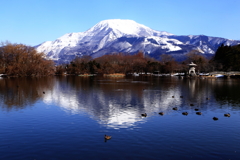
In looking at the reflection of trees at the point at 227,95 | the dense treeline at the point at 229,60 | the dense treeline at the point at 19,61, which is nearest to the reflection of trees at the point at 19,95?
the reflection of trees at the point at 227,95

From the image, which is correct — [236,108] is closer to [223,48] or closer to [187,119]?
[187,119]

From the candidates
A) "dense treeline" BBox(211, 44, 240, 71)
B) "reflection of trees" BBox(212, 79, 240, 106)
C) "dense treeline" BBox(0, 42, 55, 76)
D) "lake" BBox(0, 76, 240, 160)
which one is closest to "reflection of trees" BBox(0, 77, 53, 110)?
"lake" BBox(0, 76, 240, 160)

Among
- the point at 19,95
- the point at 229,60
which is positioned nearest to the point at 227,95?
the point at 19,95

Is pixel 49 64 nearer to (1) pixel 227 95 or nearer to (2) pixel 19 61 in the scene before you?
(2) pixel 19 61

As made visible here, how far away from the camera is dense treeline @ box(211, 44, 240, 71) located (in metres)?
93.3

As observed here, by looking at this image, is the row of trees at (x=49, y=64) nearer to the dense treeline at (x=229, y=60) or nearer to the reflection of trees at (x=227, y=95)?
the dense treeline at (x=229, y=60)

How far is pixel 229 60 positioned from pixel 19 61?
87.3 meters

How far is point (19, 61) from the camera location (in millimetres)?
100562

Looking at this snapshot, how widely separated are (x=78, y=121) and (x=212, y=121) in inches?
428

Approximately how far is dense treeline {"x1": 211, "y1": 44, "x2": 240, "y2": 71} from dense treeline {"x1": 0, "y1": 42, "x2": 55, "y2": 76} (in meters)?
81.0

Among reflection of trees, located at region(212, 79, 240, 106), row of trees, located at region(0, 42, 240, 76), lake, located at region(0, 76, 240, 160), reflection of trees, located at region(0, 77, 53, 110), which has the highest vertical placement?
row of trees, located at region(0, 42, 240, 76)

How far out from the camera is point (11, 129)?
54.0ft

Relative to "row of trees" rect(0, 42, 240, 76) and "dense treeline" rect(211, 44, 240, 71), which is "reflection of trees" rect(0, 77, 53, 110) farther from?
"dense treeline" rect(211, 44, 240, 71)

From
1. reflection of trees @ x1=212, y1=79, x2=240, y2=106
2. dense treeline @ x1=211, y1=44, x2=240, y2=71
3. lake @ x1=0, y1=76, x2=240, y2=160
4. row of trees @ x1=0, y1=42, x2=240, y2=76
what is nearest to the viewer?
Result: lake @ x1=0, y1=76, x2=240, y2=160
